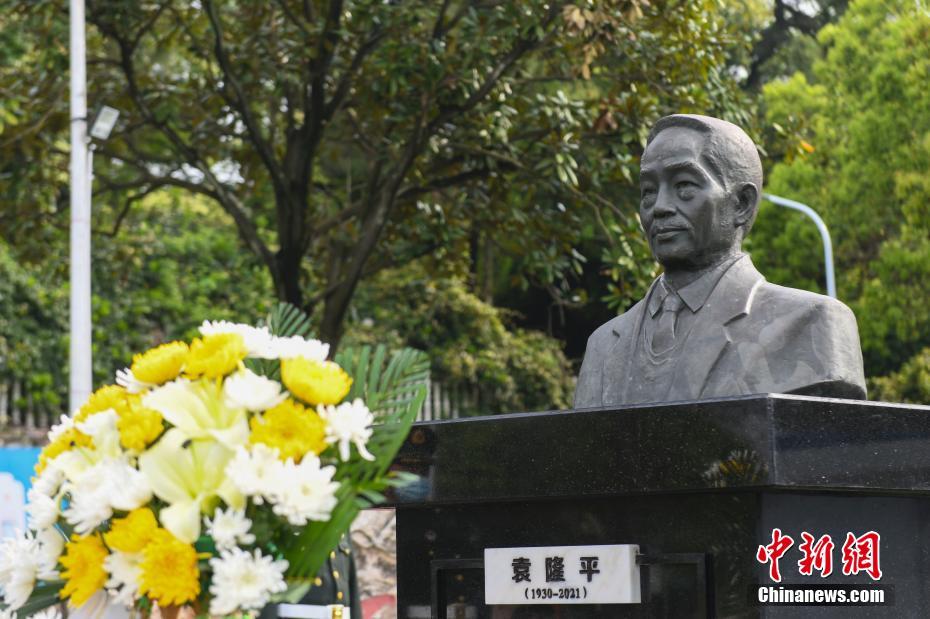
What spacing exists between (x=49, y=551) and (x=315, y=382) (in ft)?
2.04

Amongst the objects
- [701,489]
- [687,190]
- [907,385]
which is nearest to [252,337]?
[701,489]

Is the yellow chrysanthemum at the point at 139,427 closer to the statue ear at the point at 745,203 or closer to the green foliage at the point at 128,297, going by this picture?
the statue ear at the point at 745,203

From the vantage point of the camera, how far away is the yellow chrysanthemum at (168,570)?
101 inches

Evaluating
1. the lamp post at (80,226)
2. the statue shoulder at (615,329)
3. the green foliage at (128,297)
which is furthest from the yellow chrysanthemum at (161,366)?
the green foliage at (128,297)

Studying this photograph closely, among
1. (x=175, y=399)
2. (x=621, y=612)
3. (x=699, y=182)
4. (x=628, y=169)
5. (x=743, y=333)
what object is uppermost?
(x=628, y=169)

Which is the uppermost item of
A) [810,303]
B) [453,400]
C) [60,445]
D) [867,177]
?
[867,177]

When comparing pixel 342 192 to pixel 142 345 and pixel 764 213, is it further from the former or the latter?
pixel 764 213

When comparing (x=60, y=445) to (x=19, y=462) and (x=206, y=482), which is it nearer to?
(x=206, y=482)

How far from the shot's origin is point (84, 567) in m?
2.72

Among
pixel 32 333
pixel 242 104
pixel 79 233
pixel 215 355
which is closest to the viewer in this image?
pixel 215 355

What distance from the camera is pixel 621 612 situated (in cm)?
396

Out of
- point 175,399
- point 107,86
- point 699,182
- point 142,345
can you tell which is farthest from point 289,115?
point 175,399

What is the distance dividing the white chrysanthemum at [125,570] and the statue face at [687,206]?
2.41 metres

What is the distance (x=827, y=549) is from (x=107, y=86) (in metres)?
10.8
